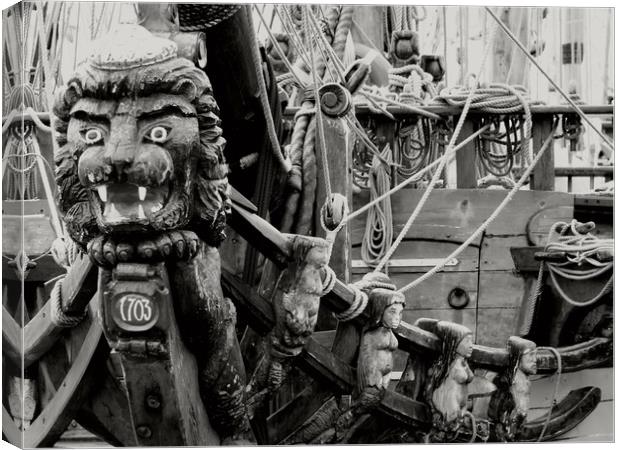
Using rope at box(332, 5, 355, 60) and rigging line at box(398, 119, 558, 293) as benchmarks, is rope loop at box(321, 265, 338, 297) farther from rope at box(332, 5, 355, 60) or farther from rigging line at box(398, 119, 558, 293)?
rope at box(332, 5, 355, 60)

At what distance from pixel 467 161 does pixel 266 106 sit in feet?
6.22

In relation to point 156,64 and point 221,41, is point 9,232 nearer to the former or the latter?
point 221,41

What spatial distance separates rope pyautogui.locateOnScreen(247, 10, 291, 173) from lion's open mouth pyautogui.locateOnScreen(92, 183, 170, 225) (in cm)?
100

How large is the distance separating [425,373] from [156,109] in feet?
5.95

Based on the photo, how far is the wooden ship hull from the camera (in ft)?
14.3

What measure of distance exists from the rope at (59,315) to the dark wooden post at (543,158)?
260 cm

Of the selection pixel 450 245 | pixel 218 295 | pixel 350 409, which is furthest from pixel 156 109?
pixel 450 245

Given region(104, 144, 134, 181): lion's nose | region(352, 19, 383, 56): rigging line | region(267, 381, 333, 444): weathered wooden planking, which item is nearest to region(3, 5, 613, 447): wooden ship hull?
region(267, 381, 333, 444): weathered wooden planking

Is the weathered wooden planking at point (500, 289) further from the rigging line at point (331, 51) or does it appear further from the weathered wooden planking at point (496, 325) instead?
the rigging line at point (331, 51)

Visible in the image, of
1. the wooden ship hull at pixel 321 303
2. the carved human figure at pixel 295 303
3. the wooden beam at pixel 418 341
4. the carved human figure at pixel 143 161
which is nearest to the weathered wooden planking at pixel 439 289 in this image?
the wooden ship hull at pixel 321 303

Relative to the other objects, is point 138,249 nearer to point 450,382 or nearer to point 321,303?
point 321,303

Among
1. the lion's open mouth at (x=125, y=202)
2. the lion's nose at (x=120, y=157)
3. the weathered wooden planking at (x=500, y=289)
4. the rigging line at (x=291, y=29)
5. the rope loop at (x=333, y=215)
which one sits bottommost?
the weathered wooden planking at (x=500, y=289)

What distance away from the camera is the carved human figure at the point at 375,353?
16.1ft

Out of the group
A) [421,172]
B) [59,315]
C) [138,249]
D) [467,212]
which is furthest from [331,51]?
[138,249]
